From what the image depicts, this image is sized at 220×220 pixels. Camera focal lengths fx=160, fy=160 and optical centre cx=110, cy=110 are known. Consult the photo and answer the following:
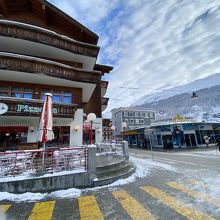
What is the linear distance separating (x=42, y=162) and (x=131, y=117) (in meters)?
62.9

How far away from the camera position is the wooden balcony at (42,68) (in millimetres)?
13250

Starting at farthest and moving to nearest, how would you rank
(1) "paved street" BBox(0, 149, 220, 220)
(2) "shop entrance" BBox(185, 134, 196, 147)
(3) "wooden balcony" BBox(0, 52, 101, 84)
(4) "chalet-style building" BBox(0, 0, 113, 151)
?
(2) "shop entrance" BBox(185, 134, 196, 147) < (4) "chalet-style building" BBox(0, 0, 113, 151) < (3) "wooden balcony" BBox(0, 52, 101, 84) < (1) "paved street" BBox(0, 149, 220, 220)

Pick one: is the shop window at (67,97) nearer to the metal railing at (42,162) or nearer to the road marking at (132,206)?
the metal railing at (42,162)

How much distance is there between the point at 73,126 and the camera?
56.3ft

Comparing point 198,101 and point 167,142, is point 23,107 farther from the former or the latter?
point 198,101

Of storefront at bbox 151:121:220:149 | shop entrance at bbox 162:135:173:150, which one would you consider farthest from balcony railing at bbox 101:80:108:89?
shop entrance at bbox 162:135:173:150

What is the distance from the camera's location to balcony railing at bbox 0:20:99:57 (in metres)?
14.6

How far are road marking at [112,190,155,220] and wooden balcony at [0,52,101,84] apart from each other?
11919 mm

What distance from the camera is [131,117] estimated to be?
69188 mm

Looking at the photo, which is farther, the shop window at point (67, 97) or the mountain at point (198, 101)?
the mountain at point (198, 101)

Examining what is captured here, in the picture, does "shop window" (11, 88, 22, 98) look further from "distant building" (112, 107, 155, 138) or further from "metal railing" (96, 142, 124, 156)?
"distant building" (112, 107, 155, 138)

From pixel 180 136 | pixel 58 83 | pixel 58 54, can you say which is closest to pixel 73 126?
pixel 58 83

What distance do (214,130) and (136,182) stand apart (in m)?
31.8

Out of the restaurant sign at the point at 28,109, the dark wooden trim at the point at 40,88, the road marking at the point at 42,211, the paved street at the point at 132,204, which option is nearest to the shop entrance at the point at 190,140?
the dark wooden trim at the point at 40,88
